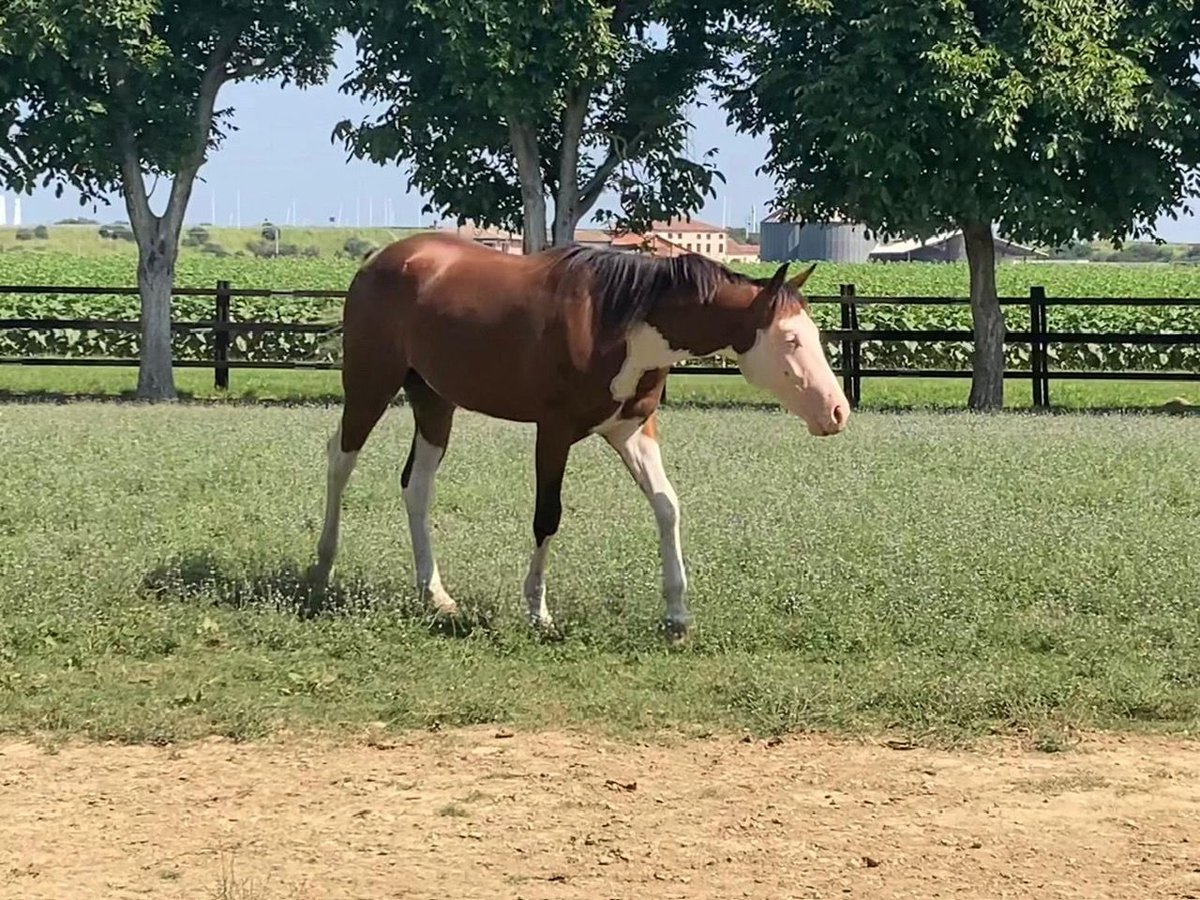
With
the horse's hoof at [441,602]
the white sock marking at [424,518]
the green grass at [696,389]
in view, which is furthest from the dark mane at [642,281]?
the green grass at [696,389]

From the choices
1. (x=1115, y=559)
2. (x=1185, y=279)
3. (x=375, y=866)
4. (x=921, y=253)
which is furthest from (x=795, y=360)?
(x=921, y=253)

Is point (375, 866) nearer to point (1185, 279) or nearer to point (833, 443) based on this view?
point (833, 443)

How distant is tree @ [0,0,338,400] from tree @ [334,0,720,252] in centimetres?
124

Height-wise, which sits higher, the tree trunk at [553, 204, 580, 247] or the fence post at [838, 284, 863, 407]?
the tree trunk at [553, 204, 580, 247]

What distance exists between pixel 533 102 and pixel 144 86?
5.19 meters

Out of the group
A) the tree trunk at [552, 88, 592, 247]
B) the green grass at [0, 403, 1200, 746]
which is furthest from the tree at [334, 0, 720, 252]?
the green grass at [0, 403, 1200, 746]

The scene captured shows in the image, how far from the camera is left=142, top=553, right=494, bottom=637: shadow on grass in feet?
22.5

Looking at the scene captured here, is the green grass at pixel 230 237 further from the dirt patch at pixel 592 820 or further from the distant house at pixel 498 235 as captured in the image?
the dirt patch at pixel 592 820

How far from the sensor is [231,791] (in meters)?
4.78

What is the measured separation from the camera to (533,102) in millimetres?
19859

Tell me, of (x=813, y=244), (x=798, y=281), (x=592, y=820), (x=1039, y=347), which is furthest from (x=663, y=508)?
(x=813, y=244)

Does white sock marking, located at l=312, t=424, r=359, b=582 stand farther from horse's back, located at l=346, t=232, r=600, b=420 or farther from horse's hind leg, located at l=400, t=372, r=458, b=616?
horse's back, located at l=346, t=232, r=600, b=420

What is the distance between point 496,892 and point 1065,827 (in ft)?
5.52

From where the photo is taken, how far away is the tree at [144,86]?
19.4 meters
